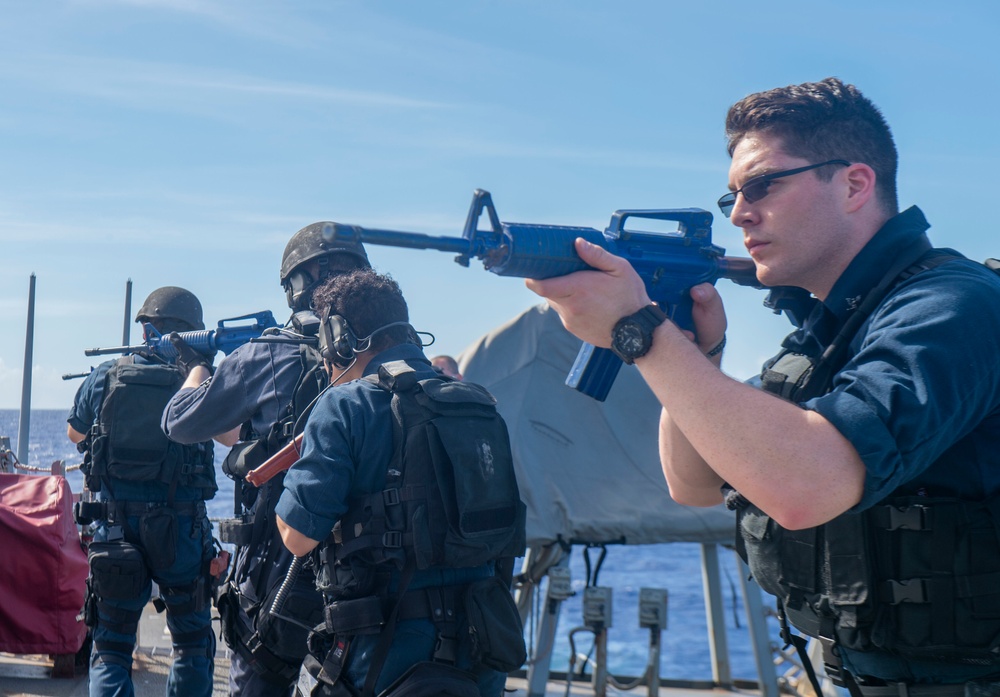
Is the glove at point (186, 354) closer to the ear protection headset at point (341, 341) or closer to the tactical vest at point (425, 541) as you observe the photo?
the ear protection headset at point (341, 341)

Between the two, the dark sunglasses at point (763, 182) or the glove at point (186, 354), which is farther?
the glove at point (186, 354)

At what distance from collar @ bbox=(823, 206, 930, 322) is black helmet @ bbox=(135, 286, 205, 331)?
16.5 ft

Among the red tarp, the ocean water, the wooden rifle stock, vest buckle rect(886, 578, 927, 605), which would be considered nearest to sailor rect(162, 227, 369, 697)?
the wooden rifle stock

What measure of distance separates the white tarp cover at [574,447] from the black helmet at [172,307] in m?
2.29

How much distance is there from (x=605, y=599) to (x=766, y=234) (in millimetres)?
5278

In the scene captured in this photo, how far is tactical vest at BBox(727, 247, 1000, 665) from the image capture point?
76.8 inches

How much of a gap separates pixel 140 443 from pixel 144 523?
45 centimetres

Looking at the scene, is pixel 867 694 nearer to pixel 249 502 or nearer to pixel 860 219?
pixel 860 219

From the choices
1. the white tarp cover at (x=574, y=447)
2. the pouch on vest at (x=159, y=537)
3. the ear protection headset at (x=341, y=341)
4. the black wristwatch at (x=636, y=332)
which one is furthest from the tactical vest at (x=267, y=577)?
the white tarp cover at (x=574, y=447)

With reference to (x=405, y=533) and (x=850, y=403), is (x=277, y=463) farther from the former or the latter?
(x=850, y=403)

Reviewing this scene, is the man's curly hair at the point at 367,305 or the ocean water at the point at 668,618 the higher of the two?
the man's curly hair at the point at 367,305

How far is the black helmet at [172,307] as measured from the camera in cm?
641

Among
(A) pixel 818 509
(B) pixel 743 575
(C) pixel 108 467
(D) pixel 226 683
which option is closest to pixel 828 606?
(A) pixel 818 509

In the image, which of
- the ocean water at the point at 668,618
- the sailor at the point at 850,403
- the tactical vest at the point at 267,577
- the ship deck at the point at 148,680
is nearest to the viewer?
the sailor at the point at 850,403
